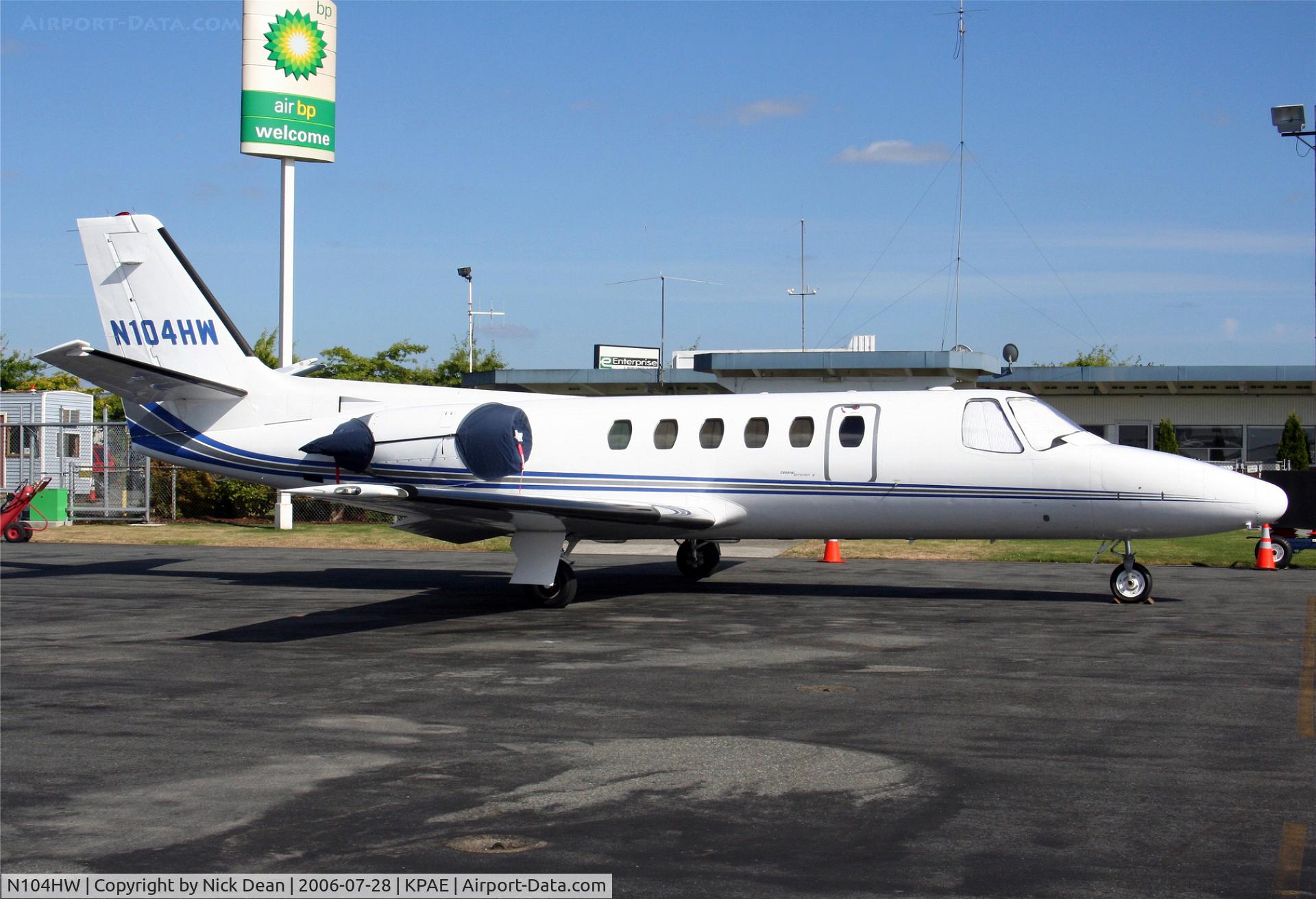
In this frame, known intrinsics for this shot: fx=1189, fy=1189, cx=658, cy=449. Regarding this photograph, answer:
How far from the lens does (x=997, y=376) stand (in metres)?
37.6

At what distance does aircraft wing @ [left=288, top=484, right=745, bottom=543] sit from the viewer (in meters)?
14.2

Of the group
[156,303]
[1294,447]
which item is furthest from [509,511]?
[1294,447]

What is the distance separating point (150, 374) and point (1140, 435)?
3176 cm

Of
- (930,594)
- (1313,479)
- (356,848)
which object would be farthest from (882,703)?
(1313,479)

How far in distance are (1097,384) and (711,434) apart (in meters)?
25.9

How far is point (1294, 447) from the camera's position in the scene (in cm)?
3553

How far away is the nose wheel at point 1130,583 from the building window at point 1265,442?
26.2 m

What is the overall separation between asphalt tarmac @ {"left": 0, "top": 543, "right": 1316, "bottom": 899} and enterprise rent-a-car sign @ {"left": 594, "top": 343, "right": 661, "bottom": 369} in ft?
115

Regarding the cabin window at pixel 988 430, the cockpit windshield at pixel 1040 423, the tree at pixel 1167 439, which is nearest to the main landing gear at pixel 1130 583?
the cockpit windshield at pixel 1040 423

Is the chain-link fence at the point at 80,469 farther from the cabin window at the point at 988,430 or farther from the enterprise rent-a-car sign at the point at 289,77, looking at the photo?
the cabin window at the point at 988,430

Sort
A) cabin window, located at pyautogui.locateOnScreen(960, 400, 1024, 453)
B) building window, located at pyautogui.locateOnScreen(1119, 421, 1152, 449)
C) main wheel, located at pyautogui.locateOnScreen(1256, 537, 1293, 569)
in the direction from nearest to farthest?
cabin window, located at pyautogui.locateOnScreen(960, 400, 1024, 453), main wheel, located at pyautogui.locateOnScreen(1256, 537, 1293, 569), building window, located at pyautogui.locateOnScreen(1119, 421, 1152, 449)

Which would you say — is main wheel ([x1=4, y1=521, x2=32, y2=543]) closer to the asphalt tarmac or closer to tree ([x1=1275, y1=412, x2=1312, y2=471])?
the asphalt tarmac

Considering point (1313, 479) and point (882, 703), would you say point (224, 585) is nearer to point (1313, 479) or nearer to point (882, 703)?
point (882, 703)

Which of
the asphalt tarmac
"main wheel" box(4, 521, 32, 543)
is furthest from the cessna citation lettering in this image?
"main wheel" box(4, 521, 32, 543)
